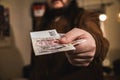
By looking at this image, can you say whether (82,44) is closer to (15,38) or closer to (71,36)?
(71,36)

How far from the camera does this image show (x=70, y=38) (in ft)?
1.96

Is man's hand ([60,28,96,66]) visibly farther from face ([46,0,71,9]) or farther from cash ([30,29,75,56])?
face ([46,0,71,9])

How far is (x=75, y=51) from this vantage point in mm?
622

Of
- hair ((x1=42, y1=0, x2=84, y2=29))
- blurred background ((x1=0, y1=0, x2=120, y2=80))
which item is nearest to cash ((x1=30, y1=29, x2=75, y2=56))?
hair ((x1=42, y1=0, x2=84, y2=29))

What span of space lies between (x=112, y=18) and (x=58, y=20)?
354 mm

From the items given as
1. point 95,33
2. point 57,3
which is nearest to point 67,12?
point 57,3

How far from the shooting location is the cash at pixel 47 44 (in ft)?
1.81

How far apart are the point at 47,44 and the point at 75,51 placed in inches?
3.5

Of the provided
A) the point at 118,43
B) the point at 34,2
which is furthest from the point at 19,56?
the point at 118,43

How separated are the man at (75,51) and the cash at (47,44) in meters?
0.02

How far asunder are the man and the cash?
23 mm

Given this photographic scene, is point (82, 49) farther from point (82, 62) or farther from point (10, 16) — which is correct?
point (10, 16)

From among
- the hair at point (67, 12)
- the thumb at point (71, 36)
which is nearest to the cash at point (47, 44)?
the thumb at point (71, 36)

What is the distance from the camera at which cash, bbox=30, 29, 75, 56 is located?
55 cm
